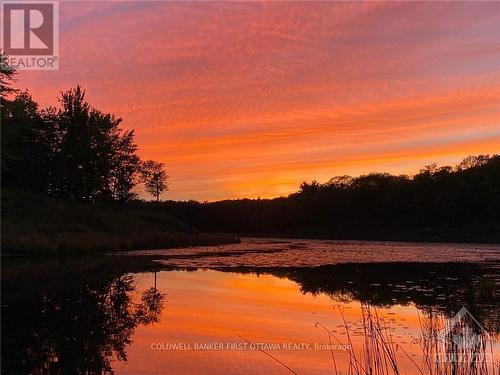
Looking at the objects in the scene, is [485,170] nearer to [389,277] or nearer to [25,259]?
[389,277]

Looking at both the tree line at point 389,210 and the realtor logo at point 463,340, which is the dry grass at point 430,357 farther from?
the tree line at point 389,210

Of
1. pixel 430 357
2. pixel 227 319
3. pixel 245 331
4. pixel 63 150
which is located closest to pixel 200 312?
pixel 227 319

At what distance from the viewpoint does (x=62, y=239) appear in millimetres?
35594

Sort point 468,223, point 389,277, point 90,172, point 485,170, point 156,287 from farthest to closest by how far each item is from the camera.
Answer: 1. point 485,170
2. point 468,223
3. point 90,172
4. point 389,277
5. point 156,287

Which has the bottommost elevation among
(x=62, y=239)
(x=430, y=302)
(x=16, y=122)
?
(x=430, y=302)

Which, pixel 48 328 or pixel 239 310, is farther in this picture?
pixel 239 310

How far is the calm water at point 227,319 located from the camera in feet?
31.2

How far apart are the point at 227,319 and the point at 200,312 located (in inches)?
46.3

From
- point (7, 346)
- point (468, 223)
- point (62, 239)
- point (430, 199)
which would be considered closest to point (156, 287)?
point (7, 346)

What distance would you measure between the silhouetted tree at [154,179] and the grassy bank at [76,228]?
30.5m

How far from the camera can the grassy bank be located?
34.2 metres

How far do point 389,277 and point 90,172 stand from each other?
43.2 metres

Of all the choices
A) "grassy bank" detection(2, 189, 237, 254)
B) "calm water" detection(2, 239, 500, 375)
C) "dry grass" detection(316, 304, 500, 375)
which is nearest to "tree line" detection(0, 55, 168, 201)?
"grassy bank" detection(2, 189, 237, 254)

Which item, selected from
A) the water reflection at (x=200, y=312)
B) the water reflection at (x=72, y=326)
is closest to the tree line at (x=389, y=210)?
the water reflection at (x=200, y=312)
